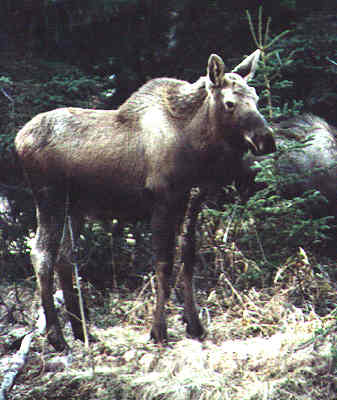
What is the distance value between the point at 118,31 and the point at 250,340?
4.51 metres

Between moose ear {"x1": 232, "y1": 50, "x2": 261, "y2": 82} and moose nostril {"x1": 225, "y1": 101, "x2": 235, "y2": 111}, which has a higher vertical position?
moose ear {"x1": 232, "y1": 50, "x2": 261, "y2": 82}

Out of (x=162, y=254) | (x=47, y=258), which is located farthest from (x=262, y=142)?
(x=47, y=258)

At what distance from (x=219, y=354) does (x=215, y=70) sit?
2.39 m

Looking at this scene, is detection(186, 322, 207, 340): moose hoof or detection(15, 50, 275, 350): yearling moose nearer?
detection(15, 50, 275, 350): yearling moose

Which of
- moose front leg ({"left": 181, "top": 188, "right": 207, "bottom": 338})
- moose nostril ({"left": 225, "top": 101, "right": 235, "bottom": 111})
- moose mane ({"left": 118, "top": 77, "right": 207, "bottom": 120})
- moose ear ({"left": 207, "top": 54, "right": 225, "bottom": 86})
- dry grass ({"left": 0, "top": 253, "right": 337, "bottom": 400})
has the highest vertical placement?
moose ear ({"left": 207, "top": 54, "right": 225, "bottom": 86})

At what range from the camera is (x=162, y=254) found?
15.5 ft

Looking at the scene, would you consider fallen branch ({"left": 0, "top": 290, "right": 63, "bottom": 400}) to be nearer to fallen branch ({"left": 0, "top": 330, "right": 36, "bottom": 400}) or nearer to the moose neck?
fallen branch ({"left": 0, "top": 330, "right": 36, "bottom": 400})

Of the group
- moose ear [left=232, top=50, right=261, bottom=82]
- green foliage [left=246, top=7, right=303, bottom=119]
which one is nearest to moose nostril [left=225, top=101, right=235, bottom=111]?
moose ear [left=232, top=50, right=261, bottom=82]

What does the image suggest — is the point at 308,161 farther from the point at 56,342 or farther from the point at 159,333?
the point at 56,342

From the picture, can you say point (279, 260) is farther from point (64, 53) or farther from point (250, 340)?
point (64, 53)

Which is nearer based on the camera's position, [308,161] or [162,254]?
[162,254]

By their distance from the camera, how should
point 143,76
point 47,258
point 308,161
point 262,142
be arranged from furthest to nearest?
point 143,76
point 308,161
point 47,258
point 262,142

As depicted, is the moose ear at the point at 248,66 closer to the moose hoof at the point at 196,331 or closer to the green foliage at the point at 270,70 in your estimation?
the green foliage at the point at 270,70

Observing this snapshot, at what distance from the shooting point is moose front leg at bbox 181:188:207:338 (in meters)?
5.04
